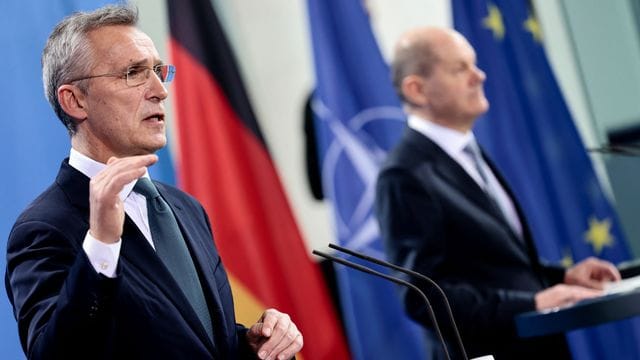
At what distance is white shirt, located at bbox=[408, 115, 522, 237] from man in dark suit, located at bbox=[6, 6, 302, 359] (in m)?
1.45

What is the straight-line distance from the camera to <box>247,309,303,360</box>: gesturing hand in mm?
2285

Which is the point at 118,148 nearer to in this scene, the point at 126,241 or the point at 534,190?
the point at 126,241

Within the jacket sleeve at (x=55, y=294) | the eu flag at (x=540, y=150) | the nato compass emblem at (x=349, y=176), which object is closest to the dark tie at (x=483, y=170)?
the nato compass emblem at (x=349, y=176)

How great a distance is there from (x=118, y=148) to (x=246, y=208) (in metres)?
1.78

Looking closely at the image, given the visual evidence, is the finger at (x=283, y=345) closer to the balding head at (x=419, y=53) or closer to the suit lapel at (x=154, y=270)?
the suit lapel at (x=154, y=270)

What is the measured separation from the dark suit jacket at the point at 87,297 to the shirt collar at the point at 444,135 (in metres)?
1.59

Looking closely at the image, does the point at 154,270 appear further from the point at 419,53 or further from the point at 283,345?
the point at 419,53

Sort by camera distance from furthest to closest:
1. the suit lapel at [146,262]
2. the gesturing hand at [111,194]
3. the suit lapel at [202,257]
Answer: the suit lapel at [202,257] < the suit lapel at [146,262] < the gesturing hand at [111,194]

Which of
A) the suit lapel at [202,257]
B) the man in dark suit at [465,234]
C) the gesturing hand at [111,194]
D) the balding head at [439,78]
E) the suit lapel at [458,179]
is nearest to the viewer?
the gesturing hand at [111,194]

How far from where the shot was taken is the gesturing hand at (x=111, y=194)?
6.45 ft

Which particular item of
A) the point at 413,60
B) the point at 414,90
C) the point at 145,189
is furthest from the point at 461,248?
the point at 145,189

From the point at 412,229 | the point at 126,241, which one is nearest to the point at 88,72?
the point at 126,241

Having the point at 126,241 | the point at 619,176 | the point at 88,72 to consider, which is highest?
the point at 88,72

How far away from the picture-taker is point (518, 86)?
17.5 ft
